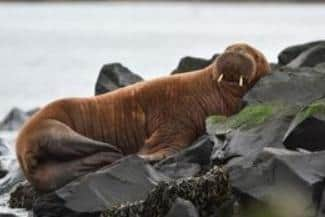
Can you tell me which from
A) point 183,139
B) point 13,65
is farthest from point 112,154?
point 13,65

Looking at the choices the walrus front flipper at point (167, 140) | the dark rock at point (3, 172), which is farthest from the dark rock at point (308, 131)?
the dark rock at point (3, 172)

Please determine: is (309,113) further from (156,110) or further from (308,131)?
(156,110)

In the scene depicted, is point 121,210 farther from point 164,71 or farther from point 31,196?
point 164,71

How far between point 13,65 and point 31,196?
103ft

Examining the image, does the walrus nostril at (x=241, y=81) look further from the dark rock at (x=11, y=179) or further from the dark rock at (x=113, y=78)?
the dark rock at (x=11, y=179)

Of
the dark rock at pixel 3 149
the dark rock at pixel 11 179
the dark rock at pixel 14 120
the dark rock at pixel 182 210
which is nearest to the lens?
the dark rock at pixel 182 210

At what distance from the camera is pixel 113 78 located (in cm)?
1204

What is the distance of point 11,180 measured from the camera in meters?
10.8

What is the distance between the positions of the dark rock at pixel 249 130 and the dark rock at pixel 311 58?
4.96 feet

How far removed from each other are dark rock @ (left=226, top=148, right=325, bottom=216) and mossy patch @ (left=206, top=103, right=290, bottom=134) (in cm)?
111

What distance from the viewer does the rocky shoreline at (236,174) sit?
7.86m

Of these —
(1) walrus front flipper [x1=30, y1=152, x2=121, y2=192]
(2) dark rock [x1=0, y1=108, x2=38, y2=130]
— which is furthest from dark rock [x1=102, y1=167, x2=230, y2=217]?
(2) dark rock [x1=0, y1=108, x2=38, y2=130]

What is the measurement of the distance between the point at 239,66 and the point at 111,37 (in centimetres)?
5381

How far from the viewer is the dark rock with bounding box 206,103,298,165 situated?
8867 millimetres
